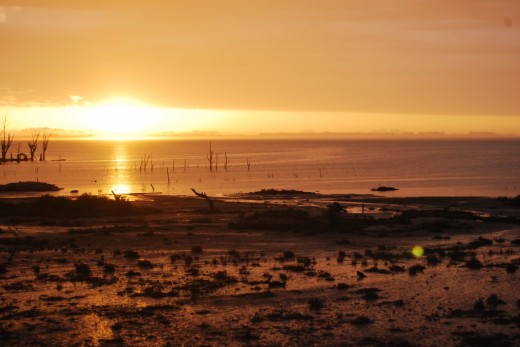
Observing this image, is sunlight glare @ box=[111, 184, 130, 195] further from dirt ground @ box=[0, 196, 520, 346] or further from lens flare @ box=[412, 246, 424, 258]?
lens flare @ box=[412, 246, 424, 258]

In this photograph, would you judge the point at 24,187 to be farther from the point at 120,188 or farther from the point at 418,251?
the point at 418,251

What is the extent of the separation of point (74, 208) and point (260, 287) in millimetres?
37821

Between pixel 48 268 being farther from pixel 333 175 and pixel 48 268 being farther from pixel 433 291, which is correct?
pixel 333 175

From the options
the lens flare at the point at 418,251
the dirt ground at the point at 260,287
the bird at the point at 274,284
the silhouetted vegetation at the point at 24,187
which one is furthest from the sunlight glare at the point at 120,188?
the bird at the point at 274,284

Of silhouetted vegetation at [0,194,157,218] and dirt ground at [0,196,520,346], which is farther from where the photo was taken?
silhouetted vegetation at [0,194,157,218]

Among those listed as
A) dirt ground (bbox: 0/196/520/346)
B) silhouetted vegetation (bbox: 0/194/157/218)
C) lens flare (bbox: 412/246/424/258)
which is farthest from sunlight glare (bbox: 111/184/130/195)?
lens flare (bbox: 412/246/424/258)

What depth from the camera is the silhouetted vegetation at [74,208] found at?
55031 mm

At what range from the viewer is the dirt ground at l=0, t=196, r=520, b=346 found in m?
16.8

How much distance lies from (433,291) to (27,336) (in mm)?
13866

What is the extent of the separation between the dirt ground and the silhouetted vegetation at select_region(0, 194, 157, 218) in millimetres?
12858

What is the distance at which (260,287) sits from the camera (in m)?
22.9

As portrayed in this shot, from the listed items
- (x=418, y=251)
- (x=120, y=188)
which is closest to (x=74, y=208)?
(x=418, y=251)

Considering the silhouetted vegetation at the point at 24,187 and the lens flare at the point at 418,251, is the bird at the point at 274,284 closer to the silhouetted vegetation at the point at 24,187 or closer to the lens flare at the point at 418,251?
the lens flare at the point at 418,251

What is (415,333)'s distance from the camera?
16.8m
